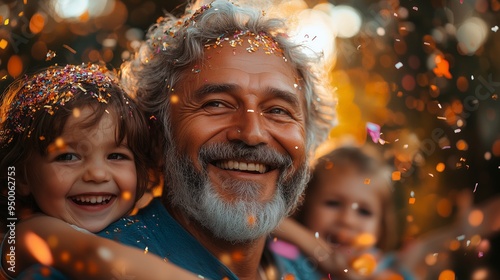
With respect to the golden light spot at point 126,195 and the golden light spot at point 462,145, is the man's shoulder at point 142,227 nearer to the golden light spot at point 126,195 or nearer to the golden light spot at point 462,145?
the golden light spot at point 126,195

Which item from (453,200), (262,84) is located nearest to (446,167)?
(453,200)

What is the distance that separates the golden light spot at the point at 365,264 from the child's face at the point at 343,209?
0.33 ft

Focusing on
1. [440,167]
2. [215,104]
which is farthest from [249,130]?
[440,167]

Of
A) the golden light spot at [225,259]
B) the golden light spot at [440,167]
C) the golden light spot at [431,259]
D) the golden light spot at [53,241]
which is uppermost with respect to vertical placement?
the golden light spot at [53,241]

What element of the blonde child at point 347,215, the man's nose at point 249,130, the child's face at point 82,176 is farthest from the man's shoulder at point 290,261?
the child's face at point 82,176

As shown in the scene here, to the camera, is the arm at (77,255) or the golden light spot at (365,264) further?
the golden light spot at (365,264)

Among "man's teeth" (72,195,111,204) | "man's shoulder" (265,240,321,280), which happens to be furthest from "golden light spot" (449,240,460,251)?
"man's teeth" (72,195,111,204)

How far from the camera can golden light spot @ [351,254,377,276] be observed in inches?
192

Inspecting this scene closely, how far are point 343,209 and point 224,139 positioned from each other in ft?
5.59

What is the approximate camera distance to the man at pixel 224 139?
10.5ft

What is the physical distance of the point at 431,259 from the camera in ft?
19.0

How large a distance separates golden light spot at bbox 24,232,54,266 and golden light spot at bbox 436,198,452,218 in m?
4.45

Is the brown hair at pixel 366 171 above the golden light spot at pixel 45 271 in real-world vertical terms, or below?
below

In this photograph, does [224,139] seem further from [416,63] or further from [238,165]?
[416,63]
